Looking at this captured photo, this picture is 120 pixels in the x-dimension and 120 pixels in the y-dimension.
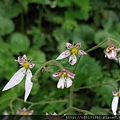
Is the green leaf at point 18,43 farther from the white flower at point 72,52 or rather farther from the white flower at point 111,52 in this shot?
the white flower at point 111,52

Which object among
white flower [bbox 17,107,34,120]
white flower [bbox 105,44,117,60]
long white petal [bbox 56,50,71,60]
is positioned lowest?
white flower [bbox 17,107,34,120]

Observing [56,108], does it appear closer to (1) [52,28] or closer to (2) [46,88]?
(2) [46,88]

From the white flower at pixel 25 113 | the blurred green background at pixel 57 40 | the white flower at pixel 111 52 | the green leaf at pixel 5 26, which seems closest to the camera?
the white flower at pixel 111 52

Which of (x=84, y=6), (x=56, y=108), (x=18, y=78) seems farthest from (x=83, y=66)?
(x=18, y=78)

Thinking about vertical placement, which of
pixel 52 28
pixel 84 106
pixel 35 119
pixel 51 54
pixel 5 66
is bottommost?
pixel 35 119

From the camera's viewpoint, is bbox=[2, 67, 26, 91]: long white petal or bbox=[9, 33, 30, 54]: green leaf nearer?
bbox=[2, 67, 26, 91]: long white petal

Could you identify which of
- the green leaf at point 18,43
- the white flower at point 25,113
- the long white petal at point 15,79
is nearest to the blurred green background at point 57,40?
the green leaf at point 18,43

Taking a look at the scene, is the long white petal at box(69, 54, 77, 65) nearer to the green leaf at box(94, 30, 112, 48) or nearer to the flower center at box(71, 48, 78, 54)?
the flower center at box(71, 48, 78, 54)

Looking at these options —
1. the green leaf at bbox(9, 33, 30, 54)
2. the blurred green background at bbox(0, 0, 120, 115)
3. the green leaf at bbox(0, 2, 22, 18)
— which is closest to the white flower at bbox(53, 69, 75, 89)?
the blurred green background at bbox(0, 0, 120, 115)
